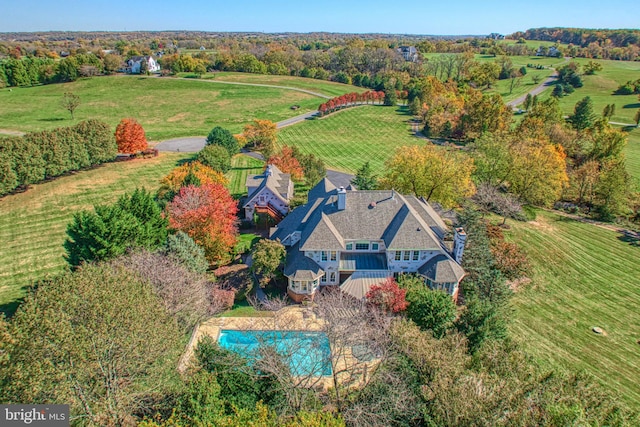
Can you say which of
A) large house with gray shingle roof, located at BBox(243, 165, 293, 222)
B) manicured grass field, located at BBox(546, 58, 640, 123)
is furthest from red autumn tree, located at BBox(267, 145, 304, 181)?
manicured grass field, located at BBox(546, 58, 640, 123)

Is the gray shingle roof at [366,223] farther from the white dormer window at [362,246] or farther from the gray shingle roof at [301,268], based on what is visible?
the gray shingle roof at [301,268]

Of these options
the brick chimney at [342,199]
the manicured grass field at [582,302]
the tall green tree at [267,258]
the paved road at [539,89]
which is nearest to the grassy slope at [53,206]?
the tall green tree at [267,258]

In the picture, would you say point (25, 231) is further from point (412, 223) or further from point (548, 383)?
point (548, 383)

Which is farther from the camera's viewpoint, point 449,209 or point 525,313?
point 449,209

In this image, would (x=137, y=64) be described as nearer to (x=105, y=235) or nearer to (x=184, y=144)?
(x=184, y=144)

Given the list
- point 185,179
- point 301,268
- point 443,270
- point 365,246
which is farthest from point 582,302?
point 185,179

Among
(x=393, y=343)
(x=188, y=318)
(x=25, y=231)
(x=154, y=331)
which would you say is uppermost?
(x=154, y=331)

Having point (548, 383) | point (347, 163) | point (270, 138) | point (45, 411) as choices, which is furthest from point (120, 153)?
point (548, 383)
